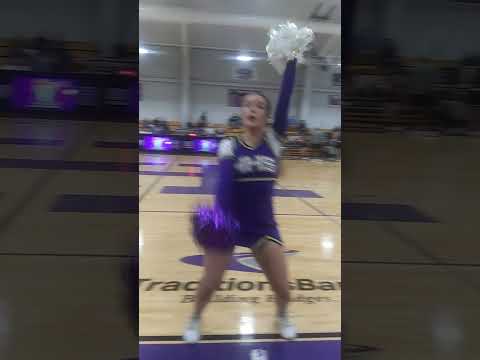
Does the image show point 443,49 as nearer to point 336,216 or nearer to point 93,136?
point 336,216

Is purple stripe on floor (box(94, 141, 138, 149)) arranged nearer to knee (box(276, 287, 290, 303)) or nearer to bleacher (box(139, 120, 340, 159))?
bleacher (box(139, 120, 340, 159))

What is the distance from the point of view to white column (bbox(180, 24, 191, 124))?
1110 mm

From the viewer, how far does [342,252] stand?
1.26 m

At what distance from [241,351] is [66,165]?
25.3 inches

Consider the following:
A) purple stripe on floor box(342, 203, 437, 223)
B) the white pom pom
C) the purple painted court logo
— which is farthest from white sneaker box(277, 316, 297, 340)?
the white pom pom

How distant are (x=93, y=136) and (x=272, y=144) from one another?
17.7 inches

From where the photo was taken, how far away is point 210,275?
46.0 inches

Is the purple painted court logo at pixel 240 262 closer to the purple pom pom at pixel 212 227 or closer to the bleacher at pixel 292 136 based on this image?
the purple pom pom at pixel 212 227

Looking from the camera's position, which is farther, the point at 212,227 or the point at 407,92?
the point at 407,92

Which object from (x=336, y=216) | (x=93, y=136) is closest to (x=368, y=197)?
(x=336, y=216)

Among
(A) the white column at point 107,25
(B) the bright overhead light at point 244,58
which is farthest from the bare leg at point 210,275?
(A) the white column at point 107,25

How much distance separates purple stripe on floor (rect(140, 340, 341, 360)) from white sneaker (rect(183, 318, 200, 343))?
22 mm

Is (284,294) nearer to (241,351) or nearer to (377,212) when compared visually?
(241,351)

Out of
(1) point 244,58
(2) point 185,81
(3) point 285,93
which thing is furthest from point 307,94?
(2) point 185,81
